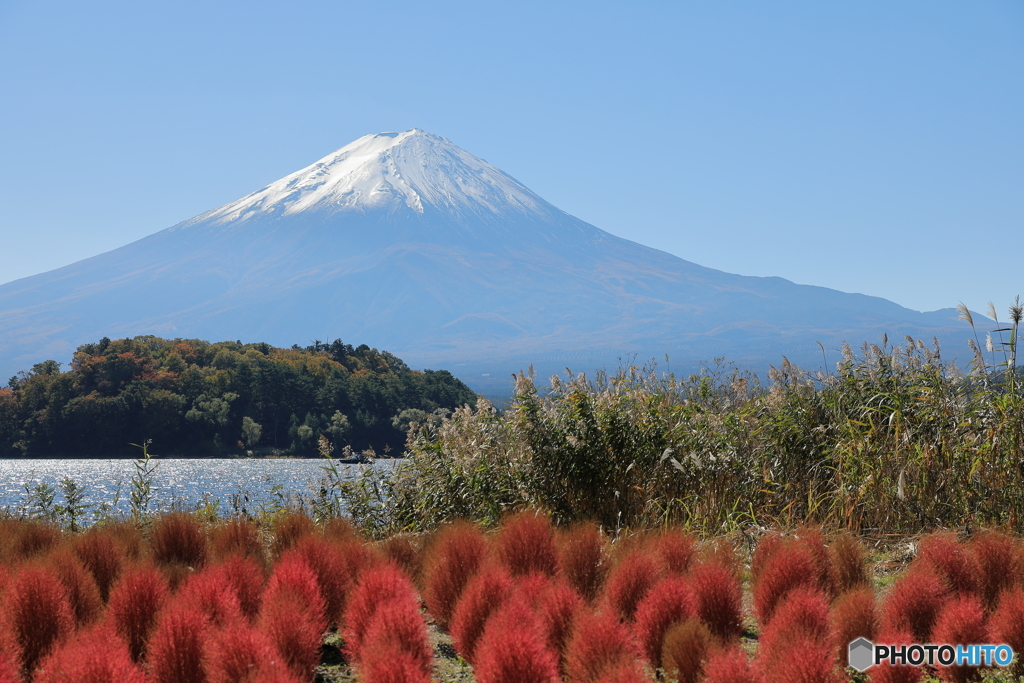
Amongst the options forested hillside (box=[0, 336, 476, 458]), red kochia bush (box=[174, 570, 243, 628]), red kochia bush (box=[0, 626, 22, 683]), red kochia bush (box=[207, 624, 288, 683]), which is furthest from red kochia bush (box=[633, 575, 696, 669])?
forested hillside (box=[0, 336, 476, 458])

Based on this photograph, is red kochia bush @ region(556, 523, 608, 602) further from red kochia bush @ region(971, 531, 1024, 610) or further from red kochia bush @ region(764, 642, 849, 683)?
red kochia bush @ region(971, 531, 1024, 610)

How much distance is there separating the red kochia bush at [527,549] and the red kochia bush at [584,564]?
87mm

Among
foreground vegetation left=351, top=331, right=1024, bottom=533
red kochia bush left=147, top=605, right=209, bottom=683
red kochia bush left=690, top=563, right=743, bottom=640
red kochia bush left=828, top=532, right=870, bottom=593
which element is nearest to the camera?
red kochia bush left=147, top=605, right=209, bottom=683

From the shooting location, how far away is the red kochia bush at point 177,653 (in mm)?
3039

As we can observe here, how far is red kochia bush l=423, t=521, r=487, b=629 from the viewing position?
4.17 m

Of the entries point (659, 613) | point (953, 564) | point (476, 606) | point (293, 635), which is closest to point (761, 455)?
point (953, 564)

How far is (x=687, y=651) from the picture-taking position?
10.3ft

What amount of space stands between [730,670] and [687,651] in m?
0.36

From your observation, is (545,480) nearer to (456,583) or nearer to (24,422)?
(456,583)

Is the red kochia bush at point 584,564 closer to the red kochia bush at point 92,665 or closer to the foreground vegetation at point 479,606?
the foreground vegetation at point 479,606

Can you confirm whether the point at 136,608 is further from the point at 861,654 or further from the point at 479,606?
the point at 861,654

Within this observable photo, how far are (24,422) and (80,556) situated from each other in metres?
63.6

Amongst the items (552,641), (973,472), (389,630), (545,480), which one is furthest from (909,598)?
(545,480)

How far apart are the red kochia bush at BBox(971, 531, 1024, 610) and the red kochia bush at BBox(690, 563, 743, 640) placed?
1325mm
